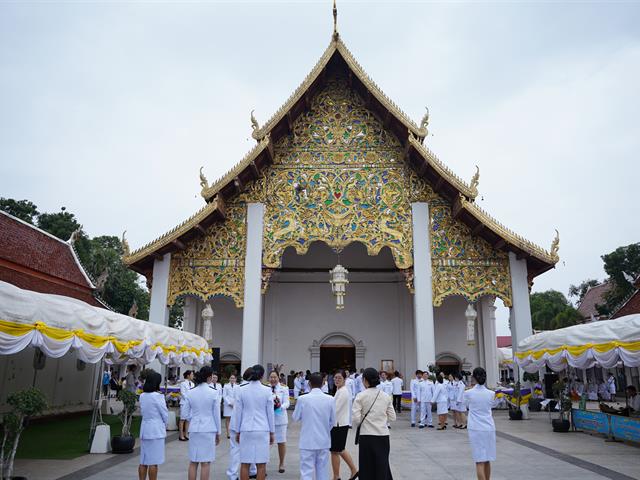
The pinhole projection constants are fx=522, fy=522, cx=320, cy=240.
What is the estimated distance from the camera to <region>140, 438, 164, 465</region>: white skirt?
4.90 metres

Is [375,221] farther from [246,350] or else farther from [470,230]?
[246,350]

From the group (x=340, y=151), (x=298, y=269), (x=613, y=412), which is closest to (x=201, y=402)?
(x=613, y=412)

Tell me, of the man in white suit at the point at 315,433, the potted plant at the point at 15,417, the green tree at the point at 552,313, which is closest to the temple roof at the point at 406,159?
the potted plant at the point at 15,417

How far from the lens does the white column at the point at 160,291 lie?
13344 mm

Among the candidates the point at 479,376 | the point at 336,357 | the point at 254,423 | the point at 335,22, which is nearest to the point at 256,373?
the point at 254,423

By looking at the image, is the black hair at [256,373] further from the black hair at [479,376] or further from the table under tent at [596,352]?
the table under tent at [596,352]

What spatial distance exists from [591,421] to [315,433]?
7.43m

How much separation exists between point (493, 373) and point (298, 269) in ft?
23.6

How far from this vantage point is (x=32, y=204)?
33594mm

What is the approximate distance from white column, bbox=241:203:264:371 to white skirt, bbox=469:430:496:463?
8.80 m

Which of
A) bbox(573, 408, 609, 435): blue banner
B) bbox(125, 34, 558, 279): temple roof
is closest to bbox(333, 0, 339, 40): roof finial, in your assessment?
bbox(125, 34, 558, 279): temple roof

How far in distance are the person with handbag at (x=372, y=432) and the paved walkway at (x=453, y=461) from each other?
1.99 metres

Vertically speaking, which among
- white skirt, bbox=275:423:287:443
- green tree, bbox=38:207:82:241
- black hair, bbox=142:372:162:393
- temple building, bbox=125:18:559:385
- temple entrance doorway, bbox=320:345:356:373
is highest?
green tree, bbox=38:207:82:241

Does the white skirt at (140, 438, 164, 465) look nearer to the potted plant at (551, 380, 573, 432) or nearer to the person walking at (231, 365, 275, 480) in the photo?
the person walking at (231, 365, 275, 480)
